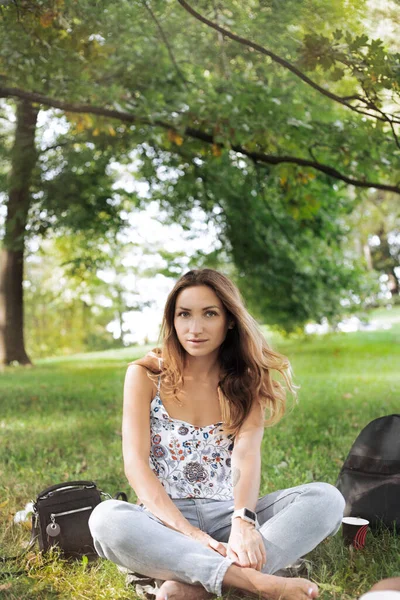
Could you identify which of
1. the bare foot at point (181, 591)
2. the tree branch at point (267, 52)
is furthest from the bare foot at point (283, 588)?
the tree branch at point (267, 52)

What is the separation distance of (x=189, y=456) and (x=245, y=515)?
18.0 inches

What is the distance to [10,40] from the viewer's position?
5742mm

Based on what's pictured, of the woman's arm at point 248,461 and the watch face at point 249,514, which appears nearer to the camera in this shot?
the watch face at point 249,514

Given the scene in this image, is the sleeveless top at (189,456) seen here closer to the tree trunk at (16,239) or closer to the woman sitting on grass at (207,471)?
the woman sitting on grass at (207,471)

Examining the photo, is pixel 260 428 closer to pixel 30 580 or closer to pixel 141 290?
pixel 30 580

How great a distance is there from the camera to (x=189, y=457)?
3.16 meters

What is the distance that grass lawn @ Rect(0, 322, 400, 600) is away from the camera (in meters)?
2.98

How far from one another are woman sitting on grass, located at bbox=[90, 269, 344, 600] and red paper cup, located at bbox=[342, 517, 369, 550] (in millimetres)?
256

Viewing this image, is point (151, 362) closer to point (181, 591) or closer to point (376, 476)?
point (181, 591)

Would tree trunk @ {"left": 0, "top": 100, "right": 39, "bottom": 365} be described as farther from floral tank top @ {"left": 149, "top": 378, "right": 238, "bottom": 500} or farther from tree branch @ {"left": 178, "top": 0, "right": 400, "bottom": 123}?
floral tank top @ {"left": 149, "top": 378, "right": 238, "bottom": 500}

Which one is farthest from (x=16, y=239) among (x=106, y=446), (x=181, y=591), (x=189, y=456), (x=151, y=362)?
(x=181, y=591)

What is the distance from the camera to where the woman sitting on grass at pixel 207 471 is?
105 inches

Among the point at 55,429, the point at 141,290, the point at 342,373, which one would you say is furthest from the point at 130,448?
the point at 141,290

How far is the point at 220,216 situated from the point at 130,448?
31.2 ft
